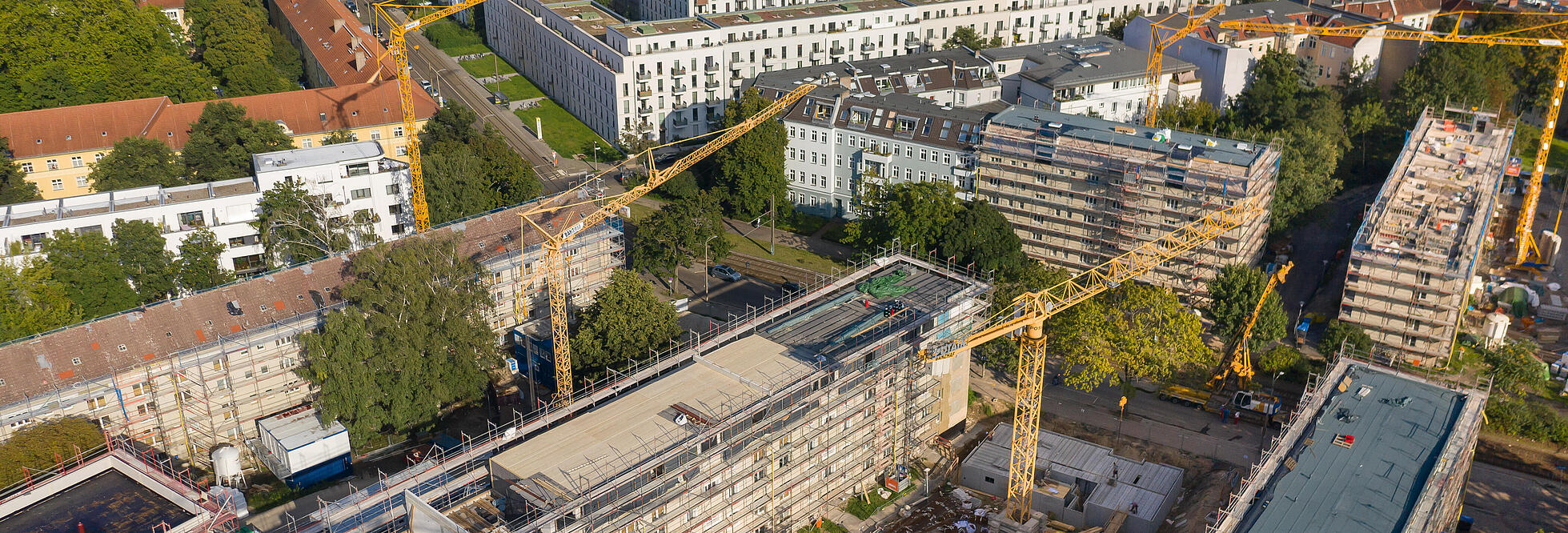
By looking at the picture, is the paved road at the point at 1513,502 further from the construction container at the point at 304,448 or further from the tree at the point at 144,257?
the tree at the point at 144,257

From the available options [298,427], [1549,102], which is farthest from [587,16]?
[1549,102]

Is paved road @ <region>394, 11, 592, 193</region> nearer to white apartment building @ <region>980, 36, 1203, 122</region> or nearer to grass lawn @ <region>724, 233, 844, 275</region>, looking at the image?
grass lawn @ <region>724, 233, 844, 275</region>

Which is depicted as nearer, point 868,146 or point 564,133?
point 868,146

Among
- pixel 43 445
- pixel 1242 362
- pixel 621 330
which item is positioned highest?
pixel 621 330

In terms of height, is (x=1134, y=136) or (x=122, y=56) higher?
(x=122, y=56)

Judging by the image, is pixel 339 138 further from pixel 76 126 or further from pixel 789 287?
pixel 789 287

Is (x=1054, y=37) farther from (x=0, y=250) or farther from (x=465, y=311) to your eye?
(x=0, y=250)

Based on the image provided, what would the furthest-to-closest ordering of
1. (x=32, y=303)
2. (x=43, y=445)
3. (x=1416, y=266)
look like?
1. (x=1416, y=266)
2. (x=32, y=303)
3. (x=43, y=445)
